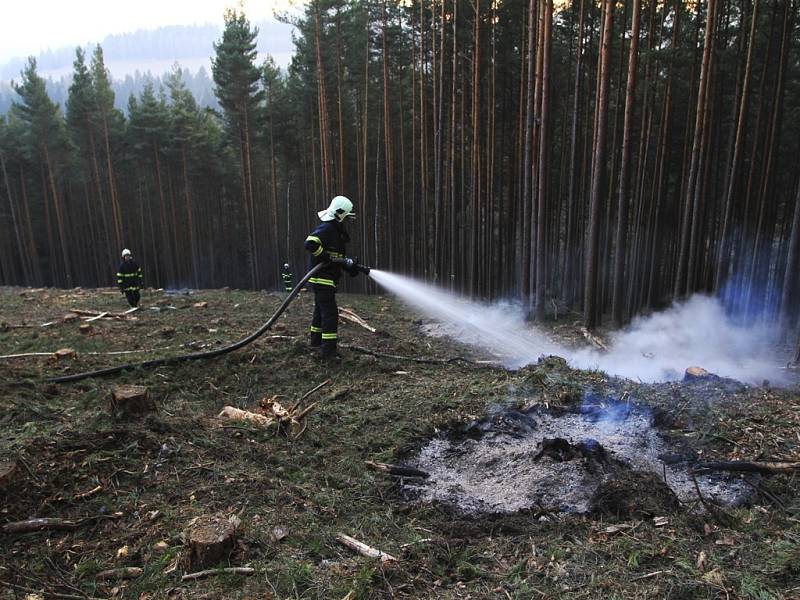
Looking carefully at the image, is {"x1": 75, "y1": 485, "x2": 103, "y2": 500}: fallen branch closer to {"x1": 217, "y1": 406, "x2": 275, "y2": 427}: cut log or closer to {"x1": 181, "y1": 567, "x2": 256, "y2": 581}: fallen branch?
{"x1": 181, "y1": 567, "x2": 256, "y2": 581}: fallen branch

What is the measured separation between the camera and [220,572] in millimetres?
2789

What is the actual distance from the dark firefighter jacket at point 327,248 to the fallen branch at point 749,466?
17.7 ft

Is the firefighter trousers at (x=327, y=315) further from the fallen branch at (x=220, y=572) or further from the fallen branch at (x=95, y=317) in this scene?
the fallen branch at (x=95, y=317)

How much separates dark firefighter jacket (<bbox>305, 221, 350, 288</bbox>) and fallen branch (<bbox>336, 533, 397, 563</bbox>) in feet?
16.1

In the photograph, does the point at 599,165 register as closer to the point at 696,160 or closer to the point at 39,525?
the point at 696,160

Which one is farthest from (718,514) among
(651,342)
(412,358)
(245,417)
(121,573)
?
(651,342)

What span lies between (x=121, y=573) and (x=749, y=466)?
454 cm

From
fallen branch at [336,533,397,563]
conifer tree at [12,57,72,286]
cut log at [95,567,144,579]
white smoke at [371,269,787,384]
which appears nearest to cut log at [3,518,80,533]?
cut log at [95,567,144,579]

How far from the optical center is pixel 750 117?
17984 millimetres

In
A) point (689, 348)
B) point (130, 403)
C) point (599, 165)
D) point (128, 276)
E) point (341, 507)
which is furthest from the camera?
point (128, 276)

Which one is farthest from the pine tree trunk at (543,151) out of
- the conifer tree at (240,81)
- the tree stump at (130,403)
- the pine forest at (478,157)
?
the conifer tree at (240,81)

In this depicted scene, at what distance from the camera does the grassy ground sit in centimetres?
275

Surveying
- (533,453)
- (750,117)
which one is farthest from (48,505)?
(750,117)

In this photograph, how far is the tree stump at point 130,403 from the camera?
4.61 metres
